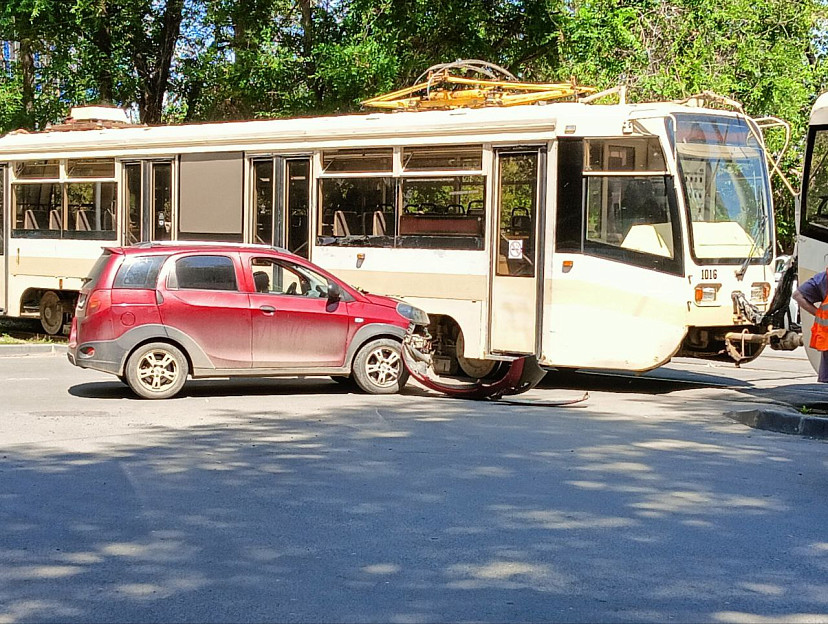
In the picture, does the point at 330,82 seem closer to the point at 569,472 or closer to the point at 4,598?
the point at 569,472

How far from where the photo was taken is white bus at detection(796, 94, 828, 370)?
12.6m

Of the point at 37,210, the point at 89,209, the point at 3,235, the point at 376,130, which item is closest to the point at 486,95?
the point at 376,130

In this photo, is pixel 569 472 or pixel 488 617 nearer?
pixel 488 617

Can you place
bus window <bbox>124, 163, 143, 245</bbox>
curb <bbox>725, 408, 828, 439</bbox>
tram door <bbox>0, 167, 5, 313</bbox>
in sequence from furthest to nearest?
tram door <bbox>0, 167, 5, 313</bbox>, bus window <bbox>124, 163, 143, 245</bbox>, curb <bbox>725, 408, 828, 439</bbox>

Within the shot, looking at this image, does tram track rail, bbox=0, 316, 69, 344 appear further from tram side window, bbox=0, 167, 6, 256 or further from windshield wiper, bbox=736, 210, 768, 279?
windshield wiper, bbox=736, 210, 768, 279

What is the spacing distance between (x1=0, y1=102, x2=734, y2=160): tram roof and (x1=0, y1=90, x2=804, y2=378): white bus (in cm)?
2

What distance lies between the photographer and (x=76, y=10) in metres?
24.5

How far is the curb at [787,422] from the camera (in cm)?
1081

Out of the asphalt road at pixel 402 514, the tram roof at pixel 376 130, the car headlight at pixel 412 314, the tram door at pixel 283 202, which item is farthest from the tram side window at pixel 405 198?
the asphalt road at pixel 402 514

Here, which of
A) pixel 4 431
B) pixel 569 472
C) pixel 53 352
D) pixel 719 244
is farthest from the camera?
pixel 53 352

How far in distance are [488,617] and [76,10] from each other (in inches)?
856

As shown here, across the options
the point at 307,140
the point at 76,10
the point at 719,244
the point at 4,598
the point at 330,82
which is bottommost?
the point at 4,598

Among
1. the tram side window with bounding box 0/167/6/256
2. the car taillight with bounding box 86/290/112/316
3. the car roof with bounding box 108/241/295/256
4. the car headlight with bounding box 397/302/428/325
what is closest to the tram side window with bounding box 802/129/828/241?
the car headlight with bounding box 397/302/428/325

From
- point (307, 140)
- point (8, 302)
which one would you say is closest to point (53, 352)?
point (8, 302)
